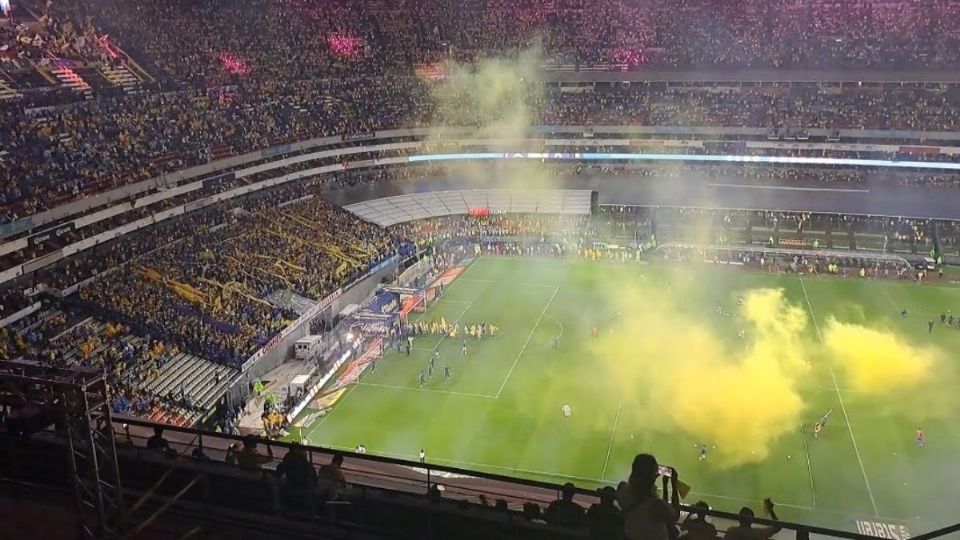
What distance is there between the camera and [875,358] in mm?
30031

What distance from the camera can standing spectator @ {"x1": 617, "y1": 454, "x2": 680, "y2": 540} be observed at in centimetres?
545

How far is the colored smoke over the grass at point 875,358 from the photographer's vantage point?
91.9ft

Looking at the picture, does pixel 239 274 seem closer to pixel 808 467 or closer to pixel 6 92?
pixel 6 92

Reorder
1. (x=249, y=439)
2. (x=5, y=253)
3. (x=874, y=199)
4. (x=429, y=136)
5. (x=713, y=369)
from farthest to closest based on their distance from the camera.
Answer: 1. (x=429, y=136)
2. (x=874, y=199)
3. (x=713, y=369)
4. (x=5, y=253)
5. (x=249, y=439)

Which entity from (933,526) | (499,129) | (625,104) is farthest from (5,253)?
(625,104)

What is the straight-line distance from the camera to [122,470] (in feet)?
26.8

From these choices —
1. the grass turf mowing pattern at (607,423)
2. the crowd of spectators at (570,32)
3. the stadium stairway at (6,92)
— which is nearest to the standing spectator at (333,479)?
the grass turf mowing pattern at (607,423)

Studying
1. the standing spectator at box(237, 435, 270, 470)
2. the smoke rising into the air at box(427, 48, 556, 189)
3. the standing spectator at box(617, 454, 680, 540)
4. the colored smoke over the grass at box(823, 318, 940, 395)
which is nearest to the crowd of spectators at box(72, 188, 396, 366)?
the smoke rising into the air at box(427, 48, 556, 189)

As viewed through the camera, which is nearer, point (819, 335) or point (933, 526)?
point (933, 526)

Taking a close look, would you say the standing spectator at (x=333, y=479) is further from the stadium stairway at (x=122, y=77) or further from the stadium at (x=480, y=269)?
the stadium stairway at (x=122, y=77)

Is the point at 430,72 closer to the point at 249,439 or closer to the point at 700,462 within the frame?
the point at 700,462

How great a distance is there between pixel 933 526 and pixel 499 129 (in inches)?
1523

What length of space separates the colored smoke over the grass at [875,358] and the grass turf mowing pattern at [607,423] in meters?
0.62

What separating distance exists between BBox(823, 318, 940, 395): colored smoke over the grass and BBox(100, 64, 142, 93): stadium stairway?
3614 centimetres
